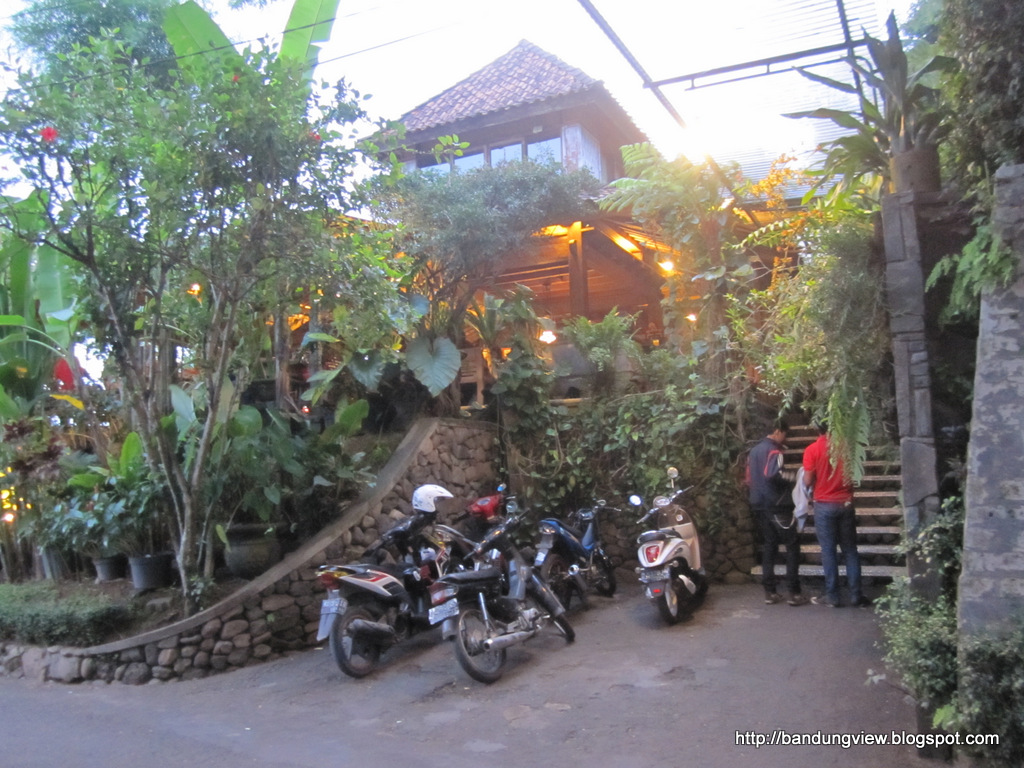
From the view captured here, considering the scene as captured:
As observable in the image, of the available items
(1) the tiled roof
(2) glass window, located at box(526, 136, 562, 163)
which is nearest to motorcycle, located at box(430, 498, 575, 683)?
(2) glass window, located at box(526, 136, 562, 163)

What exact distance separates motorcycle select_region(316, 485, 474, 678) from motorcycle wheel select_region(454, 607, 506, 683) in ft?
0.69

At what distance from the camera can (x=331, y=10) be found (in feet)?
27.8

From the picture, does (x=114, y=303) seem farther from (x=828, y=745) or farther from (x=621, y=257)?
(x=621, y=257)

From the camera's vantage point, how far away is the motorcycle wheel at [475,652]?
6.07 meters

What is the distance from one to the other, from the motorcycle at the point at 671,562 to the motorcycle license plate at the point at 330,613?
2.62m

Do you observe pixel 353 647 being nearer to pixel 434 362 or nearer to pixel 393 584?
pixel 393 584

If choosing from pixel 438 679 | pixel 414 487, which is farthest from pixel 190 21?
pixel 438 679

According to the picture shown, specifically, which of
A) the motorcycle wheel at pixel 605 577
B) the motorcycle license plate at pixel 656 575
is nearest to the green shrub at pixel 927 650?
the motorcycle license plate at pixel 656 575

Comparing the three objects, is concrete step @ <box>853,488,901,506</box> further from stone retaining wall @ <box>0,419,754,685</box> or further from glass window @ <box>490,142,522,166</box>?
glass window @ <box>490,142,522,166</box>

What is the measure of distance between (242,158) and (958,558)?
5.97 metres

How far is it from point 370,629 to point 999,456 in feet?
15.1

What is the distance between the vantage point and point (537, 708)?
18.6ft

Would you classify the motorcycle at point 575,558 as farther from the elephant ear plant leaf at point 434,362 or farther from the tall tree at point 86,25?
the tall tree at point 86,25

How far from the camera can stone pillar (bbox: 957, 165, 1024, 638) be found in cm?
419
